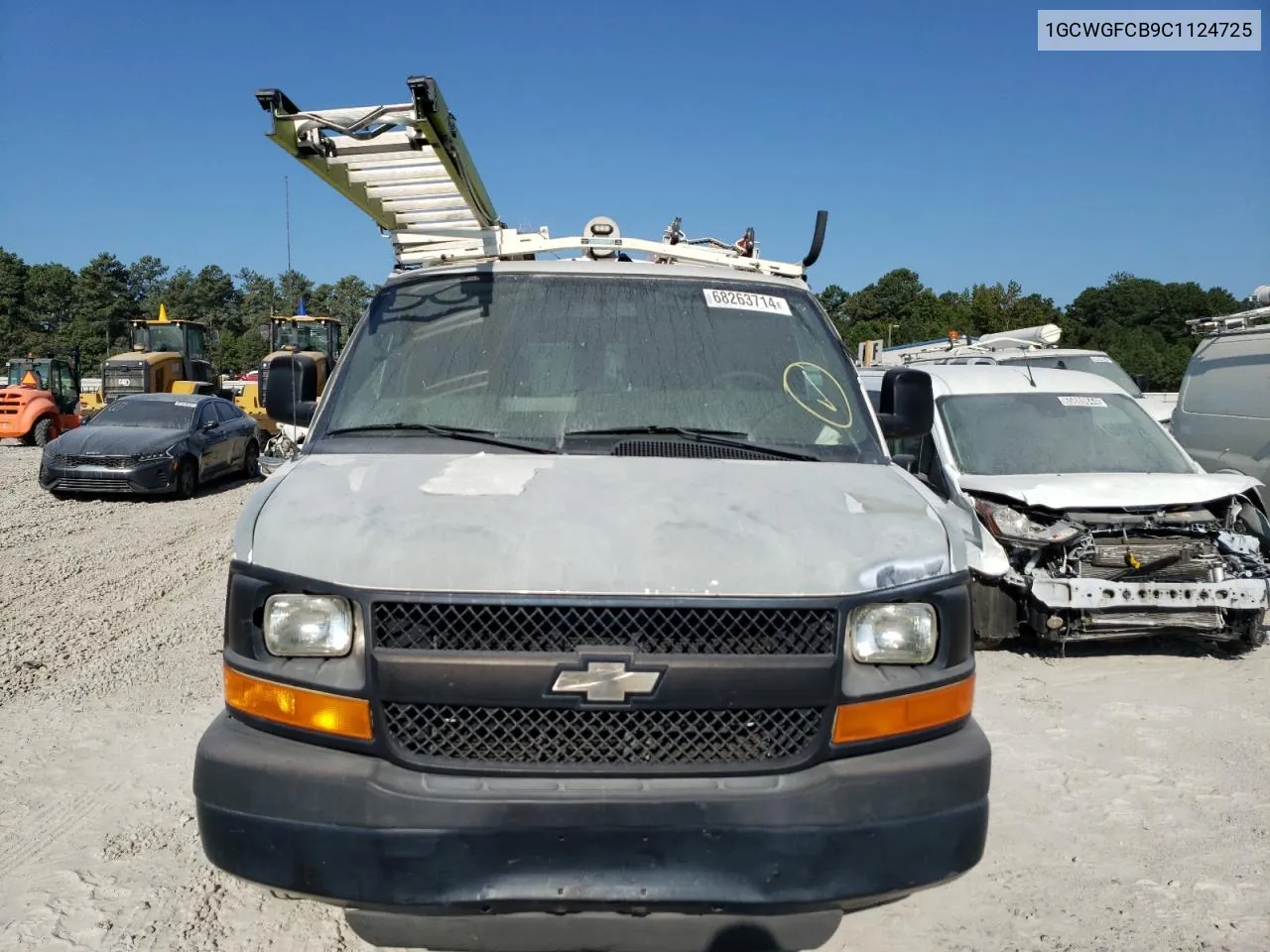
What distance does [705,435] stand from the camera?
3299 mm

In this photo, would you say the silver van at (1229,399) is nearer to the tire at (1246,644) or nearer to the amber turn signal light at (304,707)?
the tire at (1246,644)

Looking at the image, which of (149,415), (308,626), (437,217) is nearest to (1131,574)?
(437,217)

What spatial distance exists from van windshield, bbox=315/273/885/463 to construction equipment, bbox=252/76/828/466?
10.7 inches

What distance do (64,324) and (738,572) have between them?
9417 centimetres

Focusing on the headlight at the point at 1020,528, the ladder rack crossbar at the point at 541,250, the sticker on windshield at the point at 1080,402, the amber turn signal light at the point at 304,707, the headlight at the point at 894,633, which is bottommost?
the headlight at the point at 1020,528

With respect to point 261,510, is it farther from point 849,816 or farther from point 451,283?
point 849,816

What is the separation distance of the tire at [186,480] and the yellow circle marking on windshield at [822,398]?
41.2 ft

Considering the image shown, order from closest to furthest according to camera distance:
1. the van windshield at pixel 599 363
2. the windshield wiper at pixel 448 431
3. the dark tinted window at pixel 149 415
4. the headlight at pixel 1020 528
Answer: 1. the windshield wiper at pixel 448 431
2. the van windshield at pixel 599 363
3. the headlight at pixel 1020 528
4. the dark tinted window at pixel 149 415

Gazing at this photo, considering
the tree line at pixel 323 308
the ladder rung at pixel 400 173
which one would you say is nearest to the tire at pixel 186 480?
the ladder rung at pixel 400 173

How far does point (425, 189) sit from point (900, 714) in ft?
10.1

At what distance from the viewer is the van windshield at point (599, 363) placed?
338 cm

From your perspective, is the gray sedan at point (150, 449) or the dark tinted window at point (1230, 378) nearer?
the dark tinted window at point (1230, 378)

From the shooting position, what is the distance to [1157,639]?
7039 mm

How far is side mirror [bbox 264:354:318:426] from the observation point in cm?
392
